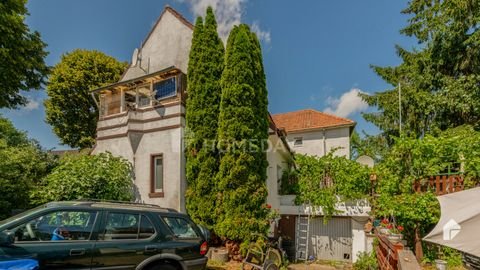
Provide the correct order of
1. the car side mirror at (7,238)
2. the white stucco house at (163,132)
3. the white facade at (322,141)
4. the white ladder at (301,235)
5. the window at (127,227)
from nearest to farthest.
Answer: the car side mirror at (7,238)
the window at (127,227)
the white stucco house at (163,132)
the white ladder at (301,235)
the white facade at (322,141)

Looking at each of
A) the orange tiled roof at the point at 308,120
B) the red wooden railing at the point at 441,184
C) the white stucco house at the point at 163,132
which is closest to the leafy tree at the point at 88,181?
the white stucco house at the point at 163,132

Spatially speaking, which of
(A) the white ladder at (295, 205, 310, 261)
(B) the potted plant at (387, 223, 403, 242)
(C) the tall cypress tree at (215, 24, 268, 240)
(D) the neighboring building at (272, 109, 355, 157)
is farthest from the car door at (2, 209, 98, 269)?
(D) the neighboring building at (272, 109, 355, 157)

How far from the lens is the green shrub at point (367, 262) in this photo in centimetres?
942

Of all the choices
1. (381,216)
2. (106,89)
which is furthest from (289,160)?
(106,89)

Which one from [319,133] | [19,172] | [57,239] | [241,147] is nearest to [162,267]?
[57,239]

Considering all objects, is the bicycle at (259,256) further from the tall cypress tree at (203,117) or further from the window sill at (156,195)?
the window sill at (156,195)

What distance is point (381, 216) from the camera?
34.3ft

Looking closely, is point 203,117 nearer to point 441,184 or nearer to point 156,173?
point 156,173

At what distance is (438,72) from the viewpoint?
1434 centimetres

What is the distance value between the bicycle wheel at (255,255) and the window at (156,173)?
14.6 ft

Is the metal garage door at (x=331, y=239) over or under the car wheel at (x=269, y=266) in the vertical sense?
under

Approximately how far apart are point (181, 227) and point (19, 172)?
8.95 meters

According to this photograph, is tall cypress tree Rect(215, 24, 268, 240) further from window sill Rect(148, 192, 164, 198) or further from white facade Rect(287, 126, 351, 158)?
white facade Rect(287, 126, 351, 158)

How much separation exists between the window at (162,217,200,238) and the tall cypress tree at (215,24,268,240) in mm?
3464
